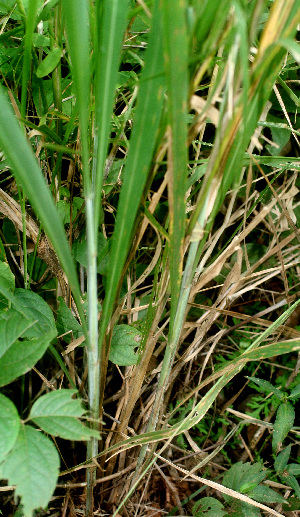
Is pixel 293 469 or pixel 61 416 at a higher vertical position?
pixel 61 416

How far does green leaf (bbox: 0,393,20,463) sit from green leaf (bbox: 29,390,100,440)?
28 mm

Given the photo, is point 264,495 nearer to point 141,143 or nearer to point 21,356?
point 21,356

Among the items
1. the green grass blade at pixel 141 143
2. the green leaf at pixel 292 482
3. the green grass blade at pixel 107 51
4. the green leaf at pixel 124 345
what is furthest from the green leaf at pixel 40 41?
the green leaf at pixel 292 482

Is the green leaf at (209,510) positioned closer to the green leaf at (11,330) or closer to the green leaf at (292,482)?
the green leaf at (292,482)

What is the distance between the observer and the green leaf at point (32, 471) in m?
0.44

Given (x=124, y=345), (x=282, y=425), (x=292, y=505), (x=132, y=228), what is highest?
(x=132, y=228)

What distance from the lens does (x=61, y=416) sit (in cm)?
50

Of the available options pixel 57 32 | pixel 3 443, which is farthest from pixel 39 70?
pixel 3 443

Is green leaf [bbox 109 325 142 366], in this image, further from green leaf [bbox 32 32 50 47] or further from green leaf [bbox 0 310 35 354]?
green leaf [bbox 32 32 50 47]

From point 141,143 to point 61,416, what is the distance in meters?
0.33

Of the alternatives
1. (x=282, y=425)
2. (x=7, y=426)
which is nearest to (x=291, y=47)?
(x=7, y=426)

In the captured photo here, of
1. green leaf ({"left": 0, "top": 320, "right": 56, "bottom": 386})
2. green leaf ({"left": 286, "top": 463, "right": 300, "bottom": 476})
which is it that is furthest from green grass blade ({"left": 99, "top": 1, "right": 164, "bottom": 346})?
green leaf ({"left": 286, "top": 463, "right": 300, "bottom": 476})

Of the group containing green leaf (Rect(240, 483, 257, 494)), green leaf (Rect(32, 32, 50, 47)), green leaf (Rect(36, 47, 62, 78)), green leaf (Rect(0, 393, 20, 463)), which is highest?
green leaf (Rect(32, 32, 50, 47))

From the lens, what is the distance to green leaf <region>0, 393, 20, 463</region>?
45 centimetres
